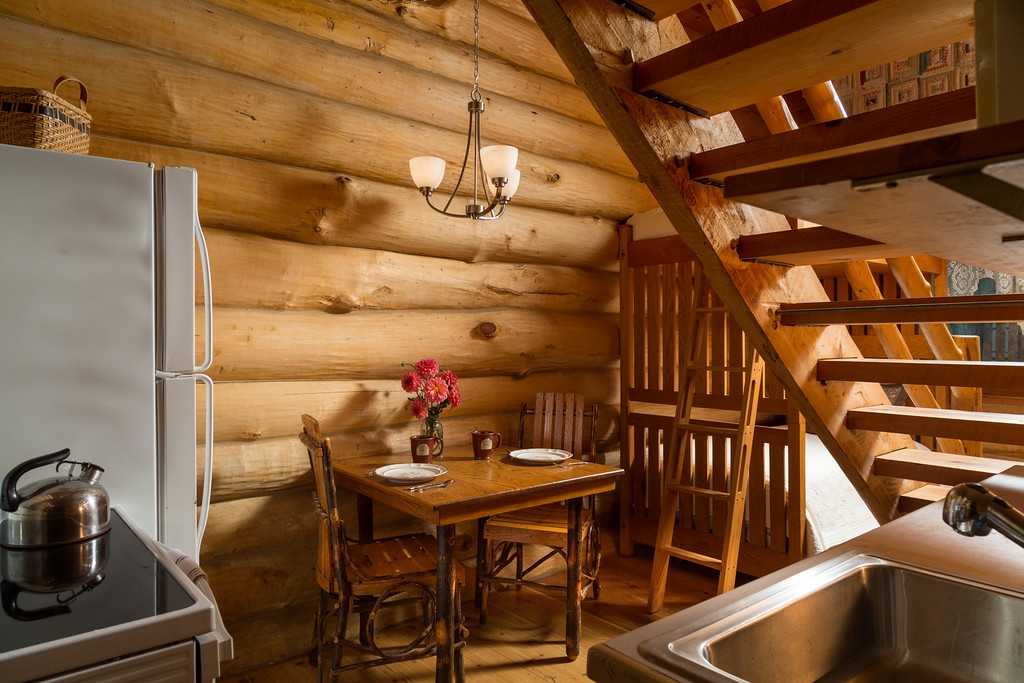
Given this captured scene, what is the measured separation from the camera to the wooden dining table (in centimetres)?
247

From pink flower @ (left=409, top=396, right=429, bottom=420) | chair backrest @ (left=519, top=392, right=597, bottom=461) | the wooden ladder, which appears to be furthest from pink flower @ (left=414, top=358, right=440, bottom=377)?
→ the wooden ladder

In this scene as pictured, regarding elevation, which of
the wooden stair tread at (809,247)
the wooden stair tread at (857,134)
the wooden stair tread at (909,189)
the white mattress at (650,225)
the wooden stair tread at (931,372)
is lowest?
the wooden stair tread at (931,372)

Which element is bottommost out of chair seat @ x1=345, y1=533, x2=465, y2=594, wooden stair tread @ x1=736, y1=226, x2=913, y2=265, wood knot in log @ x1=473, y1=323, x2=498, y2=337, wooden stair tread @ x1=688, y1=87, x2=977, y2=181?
chair seat @ x1=345, y1=533, x2=465, y2=594

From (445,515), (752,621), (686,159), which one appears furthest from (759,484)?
(752,621)

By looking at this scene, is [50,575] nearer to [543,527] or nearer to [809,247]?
[809,247]

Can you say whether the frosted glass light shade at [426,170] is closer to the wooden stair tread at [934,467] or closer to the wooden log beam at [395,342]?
the wooden log beam at [395,342]

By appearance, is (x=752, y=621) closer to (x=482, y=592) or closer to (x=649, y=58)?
(x=649, y=58)

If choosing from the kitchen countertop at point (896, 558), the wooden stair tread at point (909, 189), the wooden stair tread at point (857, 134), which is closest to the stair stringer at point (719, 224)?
the wooden stair tread at point (857, 134)

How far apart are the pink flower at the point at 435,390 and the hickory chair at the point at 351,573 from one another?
577 millimetres

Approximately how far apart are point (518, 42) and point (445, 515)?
2.66 metres

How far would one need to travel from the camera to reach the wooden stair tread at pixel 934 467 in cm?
187

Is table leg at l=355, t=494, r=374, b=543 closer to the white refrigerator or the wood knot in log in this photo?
the wood knot in log

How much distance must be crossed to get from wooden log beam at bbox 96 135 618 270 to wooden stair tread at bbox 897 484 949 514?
2.26m

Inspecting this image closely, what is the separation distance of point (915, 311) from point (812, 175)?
1268 mm
